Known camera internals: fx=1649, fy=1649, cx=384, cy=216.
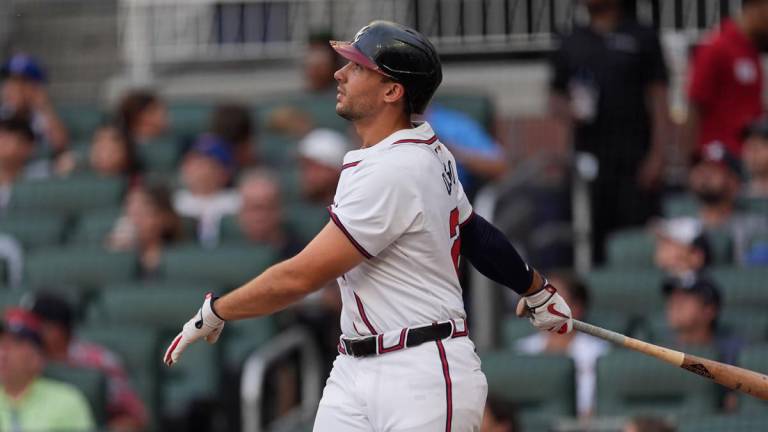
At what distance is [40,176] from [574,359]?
4352 mm

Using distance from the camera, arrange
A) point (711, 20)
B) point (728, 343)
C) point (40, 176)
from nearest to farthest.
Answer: point (728, 343)
point (40, 176)
point (711, 20)

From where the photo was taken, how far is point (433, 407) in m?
4.42

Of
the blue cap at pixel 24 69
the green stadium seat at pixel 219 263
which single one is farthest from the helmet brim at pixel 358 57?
the blue cap at pixel 24 69

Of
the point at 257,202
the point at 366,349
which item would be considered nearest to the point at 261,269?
the point at 257,202

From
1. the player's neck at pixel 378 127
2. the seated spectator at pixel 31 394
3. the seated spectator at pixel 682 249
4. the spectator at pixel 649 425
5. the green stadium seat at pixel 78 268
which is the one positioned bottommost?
the seated spectator at pixel 31 394

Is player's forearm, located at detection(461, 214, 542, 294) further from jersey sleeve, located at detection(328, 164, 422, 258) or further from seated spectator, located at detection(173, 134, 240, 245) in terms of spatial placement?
seated spectator, located at detection(173, 134, 240, 245)

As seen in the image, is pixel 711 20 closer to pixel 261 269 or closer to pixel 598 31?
pixel 598 31

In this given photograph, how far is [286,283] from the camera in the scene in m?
4.42

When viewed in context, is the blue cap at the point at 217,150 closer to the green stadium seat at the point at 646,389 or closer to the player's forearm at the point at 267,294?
the green stadium seat at the point at 646,389

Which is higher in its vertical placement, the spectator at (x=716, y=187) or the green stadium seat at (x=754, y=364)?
the spectator at (x=716, y=187)

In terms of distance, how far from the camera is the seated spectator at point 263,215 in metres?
8.84

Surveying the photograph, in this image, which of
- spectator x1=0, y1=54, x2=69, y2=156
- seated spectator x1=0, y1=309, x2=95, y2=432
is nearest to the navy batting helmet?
seated spectator x1=0, y1=309, x2=95, y2=432

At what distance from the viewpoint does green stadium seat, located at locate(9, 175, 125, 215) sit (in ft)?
32.9

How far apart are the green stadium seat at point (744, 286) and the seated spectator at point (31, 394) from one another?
122 inches
